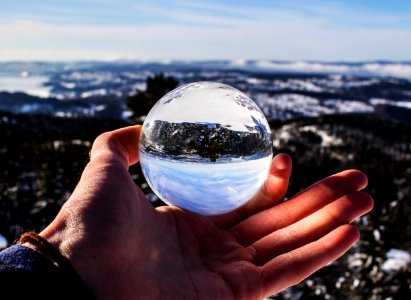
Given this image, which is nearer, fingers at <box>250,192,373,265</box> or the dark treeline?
fingers at <box>250,192,373,265</box>

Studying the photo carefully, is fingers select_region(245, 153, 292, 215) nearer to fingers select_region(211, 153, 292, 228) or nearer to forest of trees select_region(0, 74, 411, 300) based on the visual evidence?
fingers select_region(211, 153, 292, 228)

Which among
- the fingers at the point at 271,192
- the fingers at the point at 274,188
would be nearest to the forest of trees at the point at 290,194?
the fingers at the point at 271,192

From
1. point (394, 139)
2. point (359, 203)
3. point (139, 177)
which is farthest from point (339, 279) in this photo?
point (394, 139)

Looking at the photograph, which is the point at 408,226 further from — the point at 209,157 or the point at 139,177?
the point at 209,157

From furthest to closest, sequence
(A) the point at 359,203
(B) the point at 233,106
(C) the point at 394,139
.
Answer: (C) the point at 394,139
(A) the point at 359,203
(B) the point at 233,106

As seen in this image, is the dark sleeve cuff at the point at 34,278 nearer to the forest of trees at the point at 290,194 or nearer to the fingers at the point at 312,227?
the forest of trees at the point at 290,194

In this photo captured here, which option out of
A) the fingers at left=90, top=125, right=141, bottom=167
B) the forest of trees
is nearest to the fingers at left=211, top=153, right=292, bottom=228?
the fingers at left=90, top=125, right=141, bottom=167

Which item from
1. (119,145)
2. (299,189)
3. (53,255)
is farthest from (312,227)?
(299,189)
